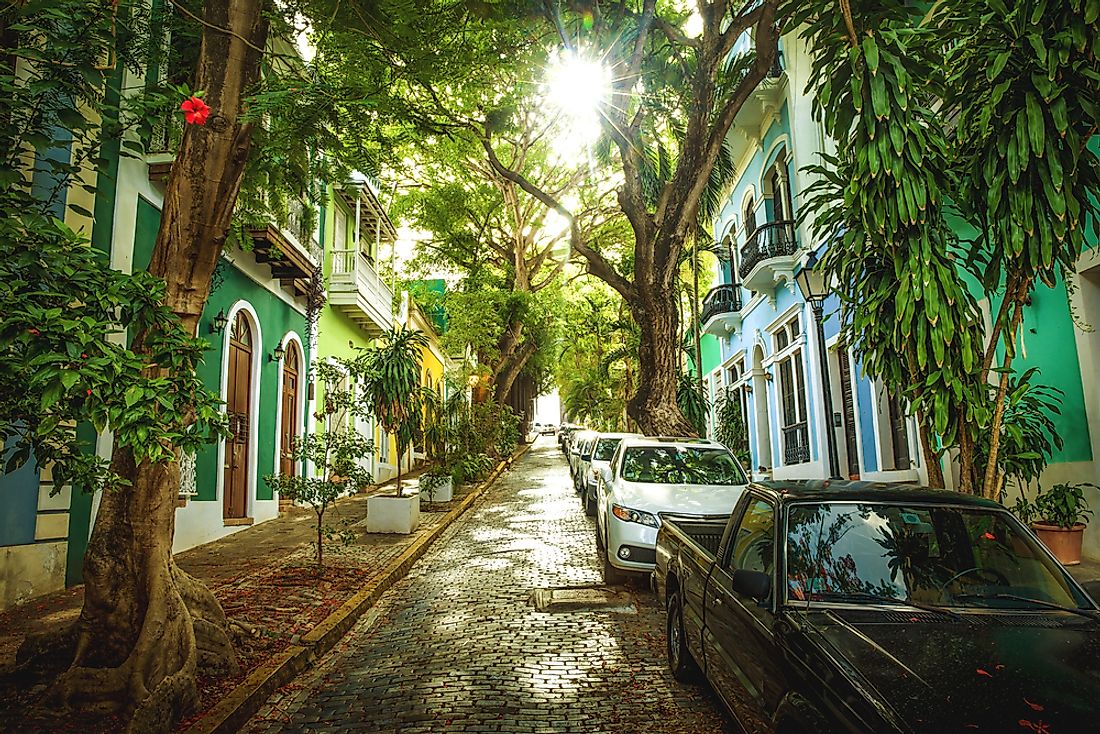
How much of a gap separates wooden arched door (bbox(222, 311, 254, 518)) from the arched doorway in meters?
13.5

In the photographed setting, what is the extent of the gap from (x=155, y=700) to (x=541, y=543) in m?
7.78

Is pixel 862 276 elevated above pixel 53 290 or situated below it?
above

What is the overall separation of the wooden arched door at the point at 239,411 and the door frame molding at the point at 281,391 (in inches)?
44.6

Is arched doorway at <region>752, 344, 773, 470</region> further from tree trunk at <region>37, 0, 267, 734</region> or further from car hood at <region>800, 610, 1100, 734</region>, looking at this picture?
car hood at <region>800, 610, 1100, 734</region>

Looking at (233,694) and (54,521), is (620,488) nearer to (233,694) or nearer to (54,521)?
(233,694)

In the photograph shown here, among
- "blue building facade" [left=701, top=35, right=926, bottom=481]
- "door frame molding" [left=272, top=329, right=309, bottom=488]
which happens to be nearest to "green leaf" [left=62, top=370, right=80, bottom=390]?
"blue building facade" [left=701, top=35, right=926, bottom=481]

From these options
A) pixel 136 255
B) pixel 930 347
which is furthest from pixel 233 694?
pixel 136 255

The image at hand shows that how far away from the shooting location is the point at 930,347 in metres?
5.61

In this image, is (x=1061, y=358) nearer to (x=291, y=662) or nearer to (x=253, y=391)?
(x=291, y=662)

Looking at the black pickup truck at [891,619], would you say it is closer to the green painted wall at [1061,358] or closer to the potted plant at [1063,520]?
the potted plant at [1063,520]

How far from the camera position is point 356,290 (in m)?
18.0

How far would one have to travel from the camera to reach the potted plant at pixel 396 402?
1200cm

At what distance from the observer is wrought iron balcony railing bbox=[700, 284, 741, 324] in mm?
21672

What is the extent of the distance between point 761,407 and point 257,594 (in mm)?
15849
